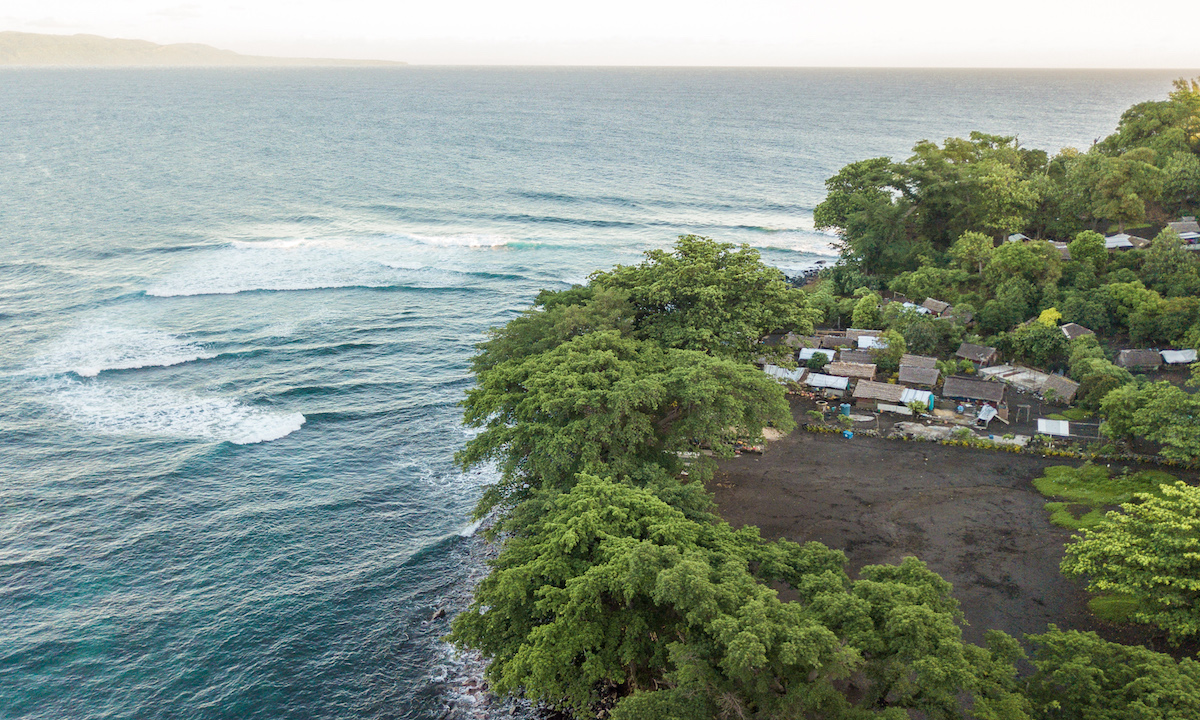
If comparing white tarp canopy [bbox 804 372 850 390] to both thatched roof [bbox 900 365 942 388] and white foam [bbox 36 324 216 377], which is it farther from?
white foam [bbox 36 324 216 377]

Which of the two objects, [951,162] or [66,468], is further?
[951,162]

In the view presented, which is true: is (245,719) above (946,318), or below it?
below

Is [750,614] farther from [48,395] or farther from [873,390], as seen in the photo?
[48,395]

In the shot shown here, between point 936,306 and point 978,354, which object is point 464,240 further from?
point 978,354

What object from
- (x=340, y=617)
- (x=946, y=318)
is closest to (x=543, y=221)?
(x=946, y=318)

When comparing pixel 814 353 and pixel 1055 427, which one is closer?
pixel 1055 427

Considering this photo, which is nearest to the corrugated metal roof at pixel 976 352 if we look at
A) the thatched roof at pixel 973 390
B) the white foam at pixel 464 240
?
the thatched roof at pixel 973 390

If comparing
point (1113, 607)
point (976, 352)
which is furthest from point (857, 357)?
point (1113, 607)
